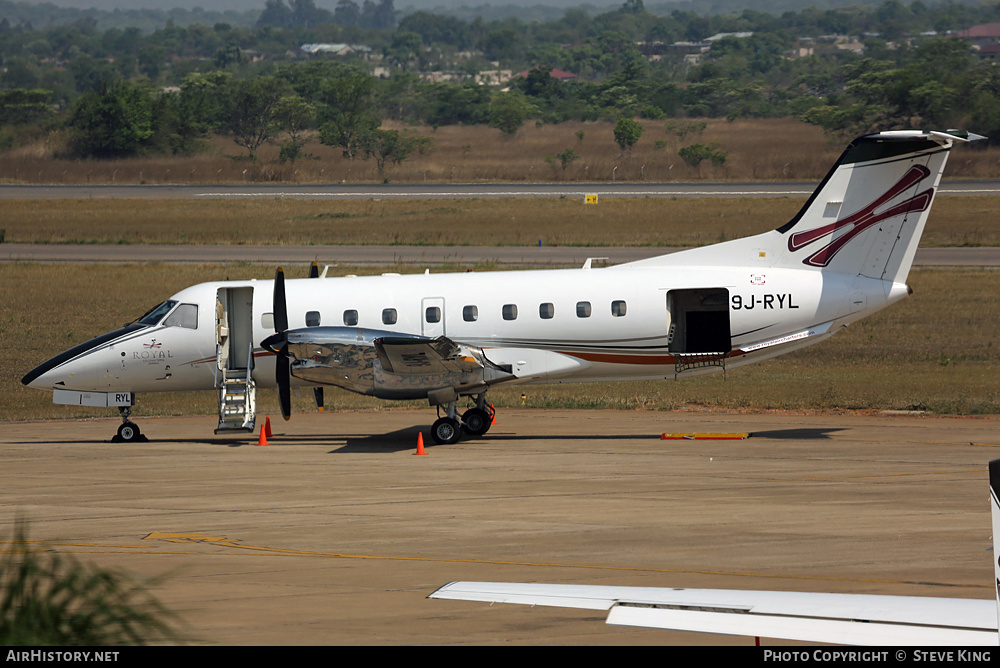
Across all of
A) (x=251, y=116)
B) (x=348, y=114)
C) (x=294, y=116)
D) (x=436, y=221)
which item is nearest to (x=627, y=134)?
(x=348, y=114)

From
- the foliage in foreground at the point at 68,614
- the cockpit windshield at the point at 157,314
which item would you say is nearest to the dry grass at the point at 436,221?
the cockpit windshield at the point at 157,314

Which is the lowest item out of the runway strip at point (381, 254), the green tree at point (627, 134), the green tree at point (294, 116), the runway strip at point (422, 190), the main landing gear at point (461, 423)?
the main landing gear at point (461, 423)

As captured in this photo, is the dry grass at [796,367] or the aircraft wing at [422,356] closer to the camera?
the aircraft wing at [422,356]

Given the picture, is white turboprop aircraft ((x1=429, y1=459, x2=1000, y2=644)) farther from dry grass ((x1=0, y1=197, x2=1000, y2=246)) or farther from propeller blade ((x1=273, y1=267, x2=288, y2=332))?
dry grass ((x1=0, y1=197, x2=1000, y2=246))

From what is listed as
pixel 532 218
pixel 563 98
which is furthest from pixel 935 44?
pixel 532 218

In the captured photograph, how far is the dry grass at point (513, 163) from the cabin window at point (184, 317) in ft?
Result: 209

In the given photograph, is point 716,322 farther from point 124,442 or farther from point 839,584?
point 124,442

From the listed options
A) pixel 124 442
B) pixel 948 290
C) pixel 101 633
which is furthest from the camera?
pixel 948 290

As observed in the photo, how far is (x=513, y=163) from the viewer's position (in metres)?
96.8

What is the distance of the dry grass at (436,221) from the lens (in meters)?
55.7

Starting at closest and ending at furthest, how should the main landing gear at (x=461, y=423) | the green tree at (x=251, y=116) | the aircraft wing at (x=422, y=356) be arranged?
the aircraft wing at (x=422, y=356) → the main landing gear at (x=461, y=423) → the green tree at (x=251, y=116)

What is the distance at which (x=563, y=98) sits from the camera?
465 feet

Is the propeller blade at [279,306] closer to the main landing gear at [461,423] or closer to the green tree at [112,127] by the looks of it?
the main landing gear at [461,423]

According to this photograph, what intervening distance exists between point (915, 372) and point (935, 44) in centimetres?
9389
